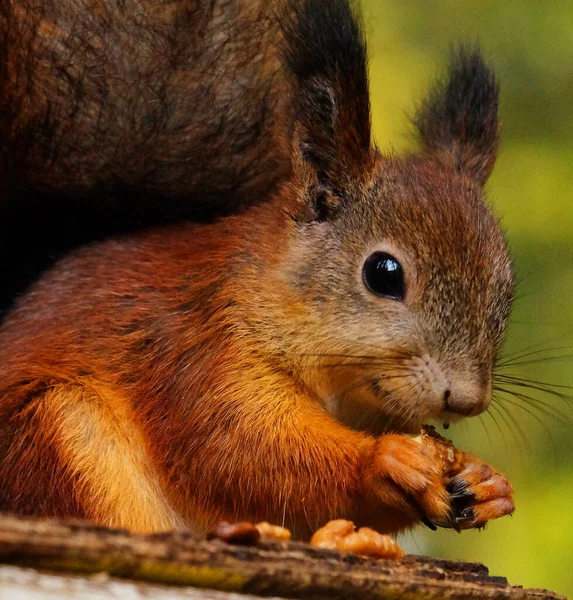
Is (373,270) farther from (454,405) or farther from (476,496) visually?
(476,496)

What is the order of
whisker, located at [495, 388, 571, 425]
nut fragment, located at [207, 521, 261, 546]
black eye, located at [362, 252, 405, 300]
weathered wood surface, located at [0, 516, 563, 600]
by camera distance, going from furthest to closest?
whisker, located at [495, 388, 571, 425] < black eye, located at [362, 252, 405, 300] < nut fragment, located at [207, 521, 261, 546] < weathered wood surface, located at [0, 516, 563, 600]

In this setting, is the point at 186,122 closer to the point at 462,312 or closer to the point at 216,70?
the point at 216,70

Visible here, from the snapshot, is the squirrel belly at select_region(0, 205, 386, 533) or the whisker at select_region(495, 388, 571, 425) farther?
the whisker at select_region(495, 388, 571, 425)

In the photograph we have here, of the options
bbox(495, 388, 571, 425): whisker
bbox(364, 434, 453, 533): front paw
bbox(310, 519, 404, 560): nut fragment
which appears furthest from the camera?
bbox(495, 388, 571, 425): whisker

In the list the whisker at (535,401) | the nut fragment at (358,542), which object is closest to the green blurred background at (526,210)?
the whisker at (535,401)

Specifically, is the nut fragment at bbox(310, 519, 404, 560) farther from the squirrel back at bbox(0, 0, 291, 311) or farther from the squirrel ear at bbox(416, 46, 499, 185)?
the squirrel ear at bbox(416, 46, 499, 185)

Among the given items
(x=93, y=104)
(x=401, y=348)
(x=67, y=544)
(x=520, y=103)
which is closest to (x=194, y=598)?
(x=67, y=544)

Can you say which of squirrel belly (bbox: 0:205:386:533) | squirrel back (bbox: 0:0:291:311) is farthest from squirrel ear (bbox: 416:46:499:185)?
squirrel belly (bbox: 0:205:386:533)
